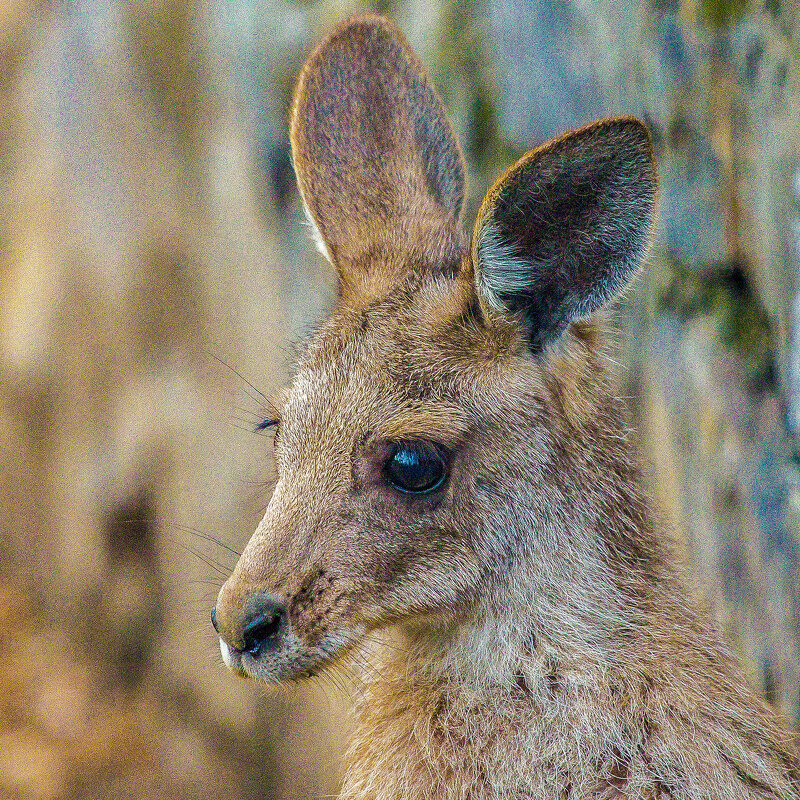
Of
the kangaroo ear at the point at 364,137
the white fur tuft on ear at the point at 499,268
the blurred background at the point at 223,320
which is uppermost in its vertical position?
the kangaroo ear at the point at 364,137

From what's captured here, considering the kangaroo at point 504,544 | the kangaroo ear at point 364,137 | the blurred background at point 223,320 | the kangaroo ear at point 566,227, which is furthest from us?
the blurred background at point 223,320

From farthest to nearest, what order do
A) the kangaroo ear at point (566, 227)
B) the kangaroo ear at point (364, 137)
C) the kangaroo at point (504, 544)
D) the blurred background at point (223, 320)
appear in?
the blurred background at point (223, 320)
the kangaroo ear at point (364, 137)
the kangaroo at point (504, 544)
the kangaroo ear at point (566, 227)

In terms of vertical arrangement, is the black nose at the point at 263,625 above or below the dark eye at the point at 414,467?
below

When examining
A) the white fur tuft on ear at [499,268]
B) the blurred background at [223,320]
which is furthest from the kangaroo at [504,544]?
the blurred background at [223,320]

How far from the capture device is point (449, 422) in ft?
7.79

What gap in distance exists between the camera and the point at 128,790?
17.1 feet

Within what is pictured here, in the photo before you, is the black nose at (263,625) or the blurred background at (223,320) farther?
the blurred background at (223,320)

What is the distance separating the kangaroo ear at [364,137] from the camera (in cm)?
280

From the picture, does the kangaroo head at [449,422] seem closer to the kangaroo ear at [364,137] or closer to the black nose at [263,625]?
the black nose at [263,625]

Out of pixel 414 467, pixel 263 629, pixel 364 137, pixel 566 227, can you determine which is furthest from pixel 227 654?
pixel 364 137

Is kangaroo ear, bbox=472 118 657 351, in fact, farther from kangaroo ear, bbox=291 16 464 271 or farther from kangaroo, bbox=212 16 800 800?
kangaroo ear, bbox=291 16 464 271

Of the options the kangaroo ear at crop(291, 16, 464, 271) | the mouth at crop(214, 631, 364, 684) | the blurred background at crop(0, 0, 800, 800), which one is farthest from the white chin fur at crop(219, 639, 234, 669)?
the blurred background at crop(0, 0, 800, 800)

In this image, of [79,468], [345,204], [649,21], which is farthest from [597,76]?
[79,468]

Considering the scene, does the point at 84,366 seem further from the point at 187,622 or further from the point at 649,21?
the point at 649,21
